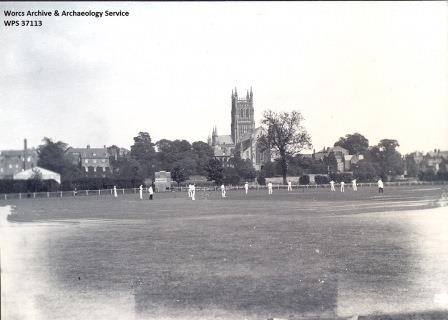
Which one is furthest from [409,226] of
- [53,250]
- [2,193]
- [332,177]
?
[332,177]

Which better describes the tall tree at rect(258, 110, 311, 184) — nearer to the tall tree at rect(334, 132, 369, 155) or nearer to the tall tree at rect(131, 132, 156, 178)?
the tall tree at rect(131, 132, 156, 178)

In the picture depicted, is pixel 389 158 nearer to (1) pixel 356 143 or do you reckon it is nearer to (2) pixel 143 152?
(1) pixel 356 143

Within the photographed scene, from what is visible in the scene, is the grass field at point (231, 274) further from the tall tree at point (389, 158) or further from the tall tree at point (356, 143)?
the tall tree at point (356, 143)

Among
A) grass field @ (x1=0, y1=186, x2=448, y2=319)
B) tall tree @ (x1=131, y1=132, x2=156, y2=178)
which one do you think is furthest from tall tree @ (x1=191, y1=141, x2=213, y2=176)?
grass field @ (x1=0, y1=186, x2=448, y2=319)

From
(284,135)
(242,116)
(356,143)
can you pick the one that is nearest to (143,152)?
(284,135)

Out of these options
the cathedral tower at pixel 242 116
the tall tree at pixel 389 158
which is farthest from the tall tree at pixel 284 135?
the cathedral tower at pixel 242 116

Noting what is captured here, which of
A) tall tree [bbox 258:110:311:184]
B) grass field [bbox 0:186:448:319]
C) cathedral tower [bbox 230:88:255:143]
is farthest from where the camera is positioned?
cathedral tower [bbox 230:88:255:143]
